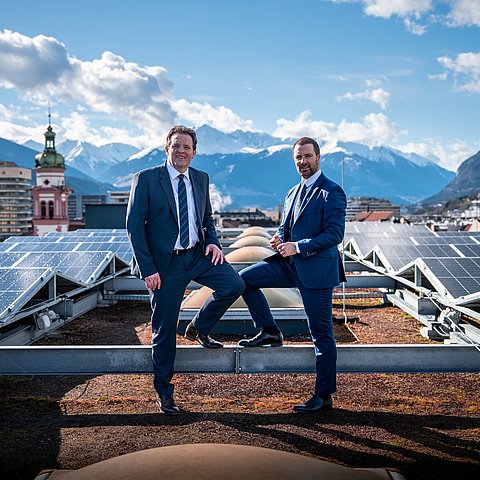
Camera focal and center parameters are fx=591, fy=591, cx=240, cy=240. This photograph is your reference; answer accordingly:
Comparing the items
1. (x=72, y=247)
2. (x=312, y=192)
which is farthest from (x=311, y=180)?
(x=72, y=247)

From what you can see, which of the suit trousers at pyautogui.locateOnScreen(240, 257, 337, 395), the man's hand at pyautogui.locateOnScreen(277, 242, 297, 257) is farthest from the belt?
the man's hand at pyautogui.locateOnScreen(277, 242, 297, 257)

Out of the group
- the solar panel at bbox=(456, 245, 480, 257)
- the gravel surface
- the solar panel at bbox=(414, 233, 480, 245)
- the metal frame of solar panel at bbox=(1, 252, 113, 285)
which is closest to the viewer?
the gravel surface

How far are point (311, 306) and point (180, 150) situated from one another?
1766 mm

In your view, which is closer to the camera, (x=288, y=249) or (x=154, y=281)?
(x=154, y=281)

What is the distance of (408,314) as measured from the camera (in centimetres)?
1230

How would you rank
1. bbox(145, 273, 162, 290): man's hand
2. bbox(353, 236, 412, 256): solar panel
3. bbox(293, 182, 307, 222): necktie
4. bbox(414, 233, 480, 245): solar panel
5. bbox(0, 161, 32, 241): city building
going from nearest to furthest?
1. bbox(145, 273, 162, 290): man's hand
2. bbox(293, 182, 307, 222): necktie
3. bbox(414, 233, 480, 245): solar panel
4. bbox(353, 236, 412, 256): solar panel
5. bbox(0, 161, 32, 241): city building

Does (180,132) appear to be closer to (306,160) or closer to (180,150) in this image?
(180,150)

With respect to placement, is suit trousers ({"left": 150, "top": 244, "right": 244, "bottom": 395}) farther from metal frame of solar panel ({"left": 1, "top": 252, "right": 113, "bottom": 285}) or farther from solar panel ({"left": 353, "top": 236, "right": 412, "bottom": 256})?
solar panel ({"left": 353, "top": 236, "right": 412, "bottom": 256})

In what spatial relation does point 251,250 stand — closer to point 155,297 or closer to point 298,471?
point 155,297

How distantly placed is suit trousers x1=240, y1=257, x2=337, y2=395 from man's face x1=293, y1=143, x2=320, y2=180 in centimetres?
81

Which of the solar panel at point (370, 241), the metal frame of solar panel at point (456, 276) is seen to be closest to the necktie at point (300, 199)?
the metal frame of solar panel at point (456, 276)

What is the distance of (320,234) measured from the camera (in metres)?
5.12

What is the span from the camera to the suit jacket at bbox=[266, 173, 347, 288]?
508cm

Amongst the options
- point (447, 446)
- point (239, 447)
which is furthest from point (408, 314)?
point (239, 447)
